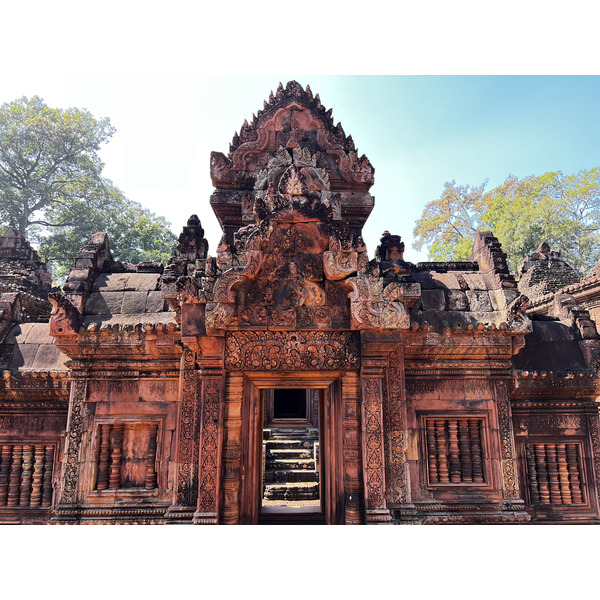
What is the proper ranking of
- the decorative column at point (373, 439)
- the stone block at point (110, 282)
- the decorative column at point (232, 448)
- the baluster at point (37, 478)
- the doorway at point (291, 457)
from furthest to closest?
the doorway at point (291, 457), the stone block at point (110, 282), the baluster at point (37, 478), the decorative column at point (232, 448), the decorative column at point (373, 439)

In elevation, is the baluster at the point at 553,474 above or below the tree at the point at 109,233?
below

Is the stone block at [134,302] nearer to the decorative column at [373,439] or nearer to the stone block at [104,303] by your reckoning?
the stone block at [104,303]

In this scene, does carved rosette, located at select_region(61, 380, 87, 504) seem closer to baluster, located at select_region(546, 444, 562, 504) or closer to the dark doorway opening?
baluster, located at select_region(546, 444, 562, 504)

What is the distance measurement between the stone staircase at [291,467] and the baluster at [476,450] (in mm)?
4186

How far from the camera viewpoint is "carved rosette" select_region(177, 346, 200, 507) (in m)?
5.78

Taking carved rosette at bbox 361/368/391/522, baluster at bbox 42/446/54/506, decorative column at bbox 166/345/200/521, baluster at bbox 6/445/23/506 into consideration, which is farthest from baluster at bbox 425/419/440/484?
baluster at bbox 6/445/23/506

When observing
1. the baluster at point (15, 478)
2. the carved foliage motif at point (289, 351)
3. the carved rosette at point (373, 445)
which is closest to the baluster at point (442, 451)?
the carved rosette at point (373, 445)

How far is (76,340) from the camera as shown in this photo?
6262 mm

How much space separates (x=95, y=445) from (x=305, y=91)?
21.9ft

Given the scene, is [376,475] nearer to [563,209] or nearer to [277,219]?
[277,219]

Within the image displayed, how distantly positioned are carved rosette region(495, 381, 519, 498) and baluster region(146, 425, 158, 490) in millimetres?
4953

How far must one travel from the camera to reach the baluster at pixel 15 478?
21.4ft

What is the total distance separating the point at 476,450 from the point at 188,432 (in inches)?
162

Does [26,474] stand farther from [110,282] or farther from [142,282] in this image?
[142,282]
